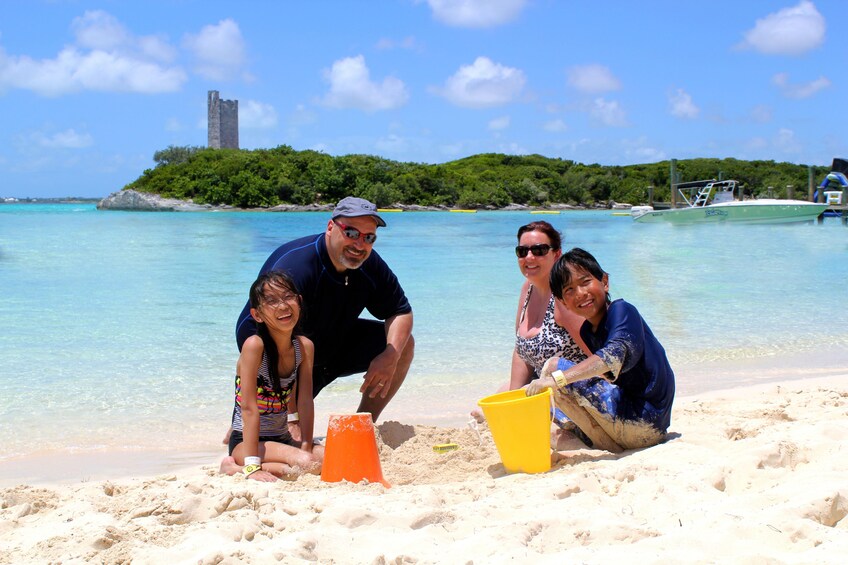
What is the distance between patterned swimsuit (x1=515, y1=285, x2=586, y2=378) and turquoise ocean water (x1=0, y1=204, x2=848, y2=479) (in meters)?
0.89

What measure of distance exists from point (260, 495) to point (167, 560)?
0.57 m

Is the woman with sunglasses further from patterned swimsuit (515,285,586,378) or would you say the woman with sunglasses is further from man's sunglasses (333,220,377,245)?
man's sunglasses (333,220,377,245)

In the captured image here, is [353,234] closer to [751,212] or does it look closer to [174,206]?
[751,212]

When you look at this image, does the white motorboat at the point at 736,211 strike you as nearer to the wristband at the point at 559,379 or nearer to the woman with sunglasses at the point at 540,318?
the woman with sunglasses at the point at 540,318

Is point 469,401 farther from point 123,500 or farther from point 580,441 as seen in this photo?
point 123,500

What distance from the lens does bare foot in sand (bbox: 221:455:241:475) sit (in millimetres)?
3289

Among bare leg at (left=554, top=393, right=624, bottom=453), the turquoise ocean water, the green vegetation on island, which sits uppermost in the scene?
the green vegetation on island

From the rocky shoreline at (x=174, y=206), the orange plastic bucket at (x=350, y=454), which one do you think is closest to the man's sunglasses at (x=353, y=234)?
the orange plastic bucket at (x=350, y=454)

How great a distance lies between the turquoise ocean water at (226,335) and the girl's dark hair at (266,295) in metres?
0.79

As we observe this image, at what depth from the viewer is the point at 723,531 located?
218 cm

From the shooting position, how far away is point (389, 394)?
420cm

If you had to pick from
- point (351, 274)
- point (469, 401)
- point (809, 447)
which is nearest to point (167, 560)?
point (351, 274)

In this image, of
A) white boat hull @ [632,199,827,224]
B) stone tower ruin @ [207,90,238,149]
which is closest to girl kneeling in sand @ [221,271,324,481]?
white boat hull @ [632,199,827,224]

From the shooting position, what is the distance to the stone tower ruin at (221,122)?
105 m
